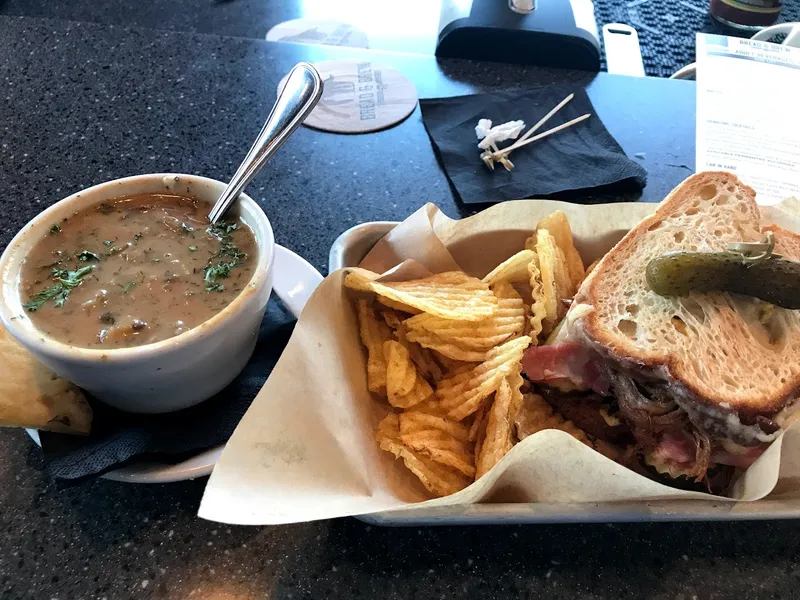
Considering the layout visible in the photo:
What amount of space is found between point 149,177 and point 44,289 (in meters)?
0.22

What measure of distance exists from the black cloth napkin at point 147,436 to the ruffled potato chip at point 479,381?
0.85 ft

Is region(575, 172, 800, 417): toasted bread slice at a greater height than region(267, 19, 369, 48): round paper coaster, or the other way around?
region(575, 172, 800, 417): toasted bread slice

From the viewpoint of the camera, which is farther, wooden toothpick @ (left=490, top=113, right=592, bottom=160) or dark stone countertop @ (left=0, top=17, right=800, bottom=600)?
wooden toothpick @ (left=490, top=113, right=592, bottom=160)

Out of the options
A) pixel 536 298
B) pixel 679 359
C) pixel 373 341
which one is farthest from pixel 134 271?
pixel 679 359

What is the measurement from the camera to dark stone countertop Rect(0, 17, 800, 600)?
71cm

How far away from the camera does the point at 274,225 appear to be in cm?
118

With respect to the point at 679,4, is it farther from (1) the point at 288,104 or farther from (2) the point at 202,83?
(1) the point at 288,104

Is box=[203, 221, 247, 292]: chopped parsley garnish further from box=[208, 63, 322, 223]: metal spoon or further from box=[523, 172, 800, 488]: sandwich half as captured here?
box=[523, 172, 800, 488]: sandwich half

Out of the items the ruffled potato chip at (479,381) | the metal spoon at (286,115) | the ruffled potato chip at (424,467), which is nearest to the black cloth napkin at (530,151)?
the metal spoon at (286,115)

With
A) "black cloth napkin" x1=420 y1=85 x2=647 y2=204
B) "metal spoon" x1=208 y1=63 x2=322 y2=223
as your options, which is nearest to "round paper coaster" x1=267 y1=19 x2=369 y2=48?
"black cloth napkin" x1=420 y1=85 x2=647 y2=204

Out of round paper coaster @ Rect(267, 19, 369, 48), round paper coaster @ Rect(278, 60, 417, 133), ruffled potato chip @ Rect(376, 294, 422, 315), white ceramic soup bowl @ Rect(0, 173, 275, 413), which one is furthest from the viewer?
round paper coaster @ Rect(267, 19, 369, 48)

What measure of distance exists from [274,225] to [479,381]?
0.58 m

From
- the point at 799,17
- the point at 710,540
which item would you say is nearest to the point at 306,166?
the point at 710,540

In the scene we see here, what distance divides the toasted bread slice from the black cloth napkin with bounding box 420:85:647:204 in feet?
1.16
